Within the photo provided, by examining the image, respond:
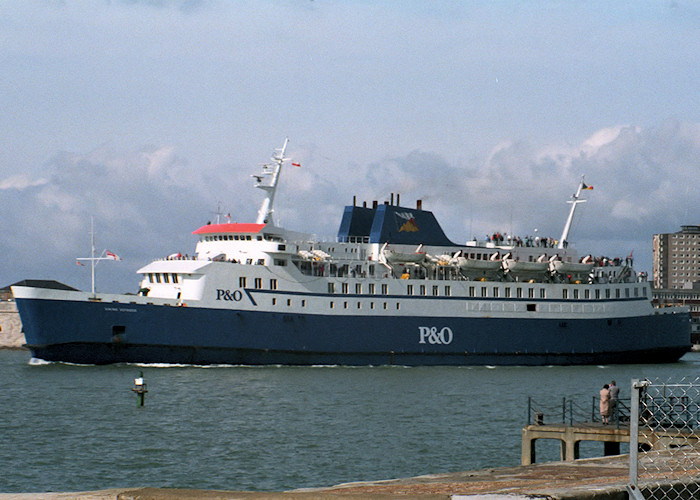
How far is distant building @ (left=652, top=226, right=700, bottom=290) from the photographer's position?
568 feet

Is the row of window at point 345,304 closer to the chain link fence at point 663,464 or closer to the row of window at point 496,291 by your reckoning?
the row of window at point 496,291

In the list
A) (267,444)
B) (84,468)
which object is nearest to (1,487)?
(84,468)

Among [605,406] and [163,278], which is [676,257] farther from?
[605,406]

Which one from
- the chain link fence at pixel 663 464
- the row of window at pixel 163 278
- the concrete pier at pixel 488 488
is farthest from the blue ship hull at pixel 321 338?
the concrete pier at pixel 488 488

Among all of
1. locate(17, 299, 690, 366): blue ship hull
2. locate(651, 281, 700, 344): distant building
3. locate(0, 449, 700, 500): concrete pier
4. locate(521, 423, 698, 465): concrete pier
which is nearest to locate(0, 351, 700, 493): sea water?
locate(17, 299, 690, 366): blue ship hull

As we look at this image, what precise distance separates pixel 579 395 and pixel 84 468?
20941mm

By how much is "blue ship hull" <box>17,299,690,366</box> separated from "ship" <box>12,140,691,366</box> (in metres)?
0.06

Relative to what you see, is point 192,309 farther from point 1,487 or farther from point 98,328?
point 1,487

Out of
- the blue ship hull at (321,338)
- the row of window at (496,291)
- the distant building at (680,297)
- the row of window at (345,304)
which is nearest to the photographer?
the blue ship hull at (321,338)

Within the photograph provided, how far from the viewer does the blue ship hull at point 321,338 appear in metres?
42.6

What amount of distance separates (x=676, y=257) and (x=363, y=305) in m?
138

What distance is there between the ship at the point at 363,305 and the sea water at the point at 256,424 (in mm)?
1525

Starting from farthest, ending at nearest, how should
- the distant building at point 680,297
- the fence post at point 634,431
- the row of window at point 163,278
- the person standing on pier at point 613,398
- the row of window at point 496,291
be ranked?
the distant building at point 680,297 → the row of window at point 496,291 → the row of window at point 163,278 → the person standing on pier at point 613,398 → the fence post at point 634,431

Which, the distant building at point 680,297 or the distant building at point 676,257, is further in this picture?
the distant building at point 676,257
